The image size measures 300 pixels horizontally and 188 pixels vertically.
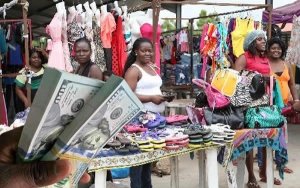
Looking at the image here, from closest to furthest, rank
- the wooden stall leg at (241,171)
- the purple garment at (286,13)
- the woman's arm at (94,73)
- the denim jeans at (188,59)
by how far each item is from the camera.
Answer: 1. the woman's arm at (94,73)
2. the wooden stall leg at (241,171)
3. the purple garment at (286,13)
4. the denim jeans at (188,59)

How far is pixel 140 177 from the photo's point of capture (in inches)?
141

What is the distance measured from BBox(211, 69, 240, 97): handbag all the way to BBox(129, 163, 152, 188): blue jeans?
0.94m

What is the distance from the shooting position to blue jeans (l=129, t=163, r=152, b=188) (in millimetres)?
3529

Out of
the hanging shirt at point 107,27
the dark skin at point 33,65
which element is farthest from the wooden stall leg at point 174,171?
the dark skin at point 33,65

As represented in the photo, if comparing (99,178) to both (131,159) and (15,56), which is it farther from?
(15,56)

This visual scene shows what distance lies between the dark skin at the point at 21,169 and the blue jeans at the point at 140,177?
2787 millimetres

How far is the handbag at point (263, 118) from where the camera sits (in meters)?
3.64

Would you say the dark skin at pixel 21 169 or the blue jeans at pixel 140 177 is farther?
the blue jeans at pixel 140 177

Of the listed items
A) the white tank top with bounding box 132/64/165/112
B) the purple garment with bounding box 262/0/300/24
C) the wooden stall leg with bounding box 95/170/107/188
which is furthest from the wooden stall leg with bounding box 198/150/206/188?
the purple garment with bounding box 262/0/300/24

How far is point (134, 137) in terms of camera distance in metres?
2.94

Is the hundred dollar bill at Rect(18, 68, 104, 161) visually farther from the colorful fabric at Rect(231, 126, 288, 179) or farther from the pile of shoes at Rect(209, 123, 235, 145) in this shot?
the colorful fabric at Rect(231, 126, 288, 179)

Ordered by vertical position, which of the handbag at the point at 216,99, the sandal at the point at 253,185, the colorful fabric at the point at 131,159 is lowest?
the sandal at the point at 253,185

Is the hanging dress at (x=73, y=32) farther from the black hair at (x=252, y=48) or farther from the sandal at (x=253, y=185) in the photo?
the sandal at (x=253, y=185)

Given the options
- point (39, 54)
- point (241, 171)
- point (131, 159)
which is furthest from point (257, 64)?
point (39, 54)
